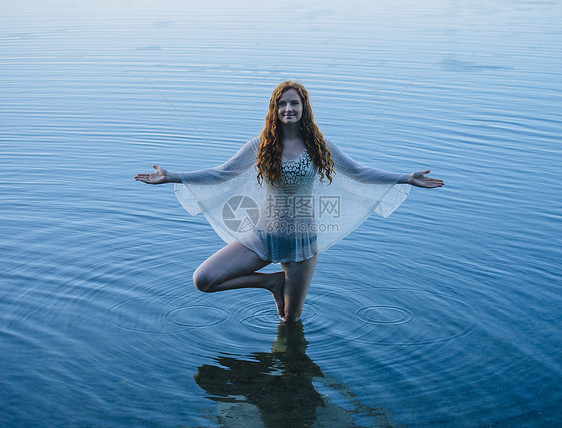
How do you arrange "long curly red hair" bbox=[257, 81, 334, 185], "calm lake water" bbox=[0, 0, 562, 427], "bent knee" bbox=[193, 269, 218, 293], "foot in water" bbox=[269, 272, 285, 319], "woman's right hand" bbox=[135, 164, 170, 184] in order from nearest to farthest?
"calm lake water" bbox=[0, 0, 562, 427] < "woman's right hand" bbox=[135, 164, 170, 184] < "long curly red hair" bbox=[257, 81, 334, 185] < "bent knee" bbox=[193, 269, 218, 293] < "foot in water" bbox=[269, 272, 285, 319]

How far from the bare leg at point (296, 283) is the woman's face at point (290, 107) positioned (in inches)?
48.0

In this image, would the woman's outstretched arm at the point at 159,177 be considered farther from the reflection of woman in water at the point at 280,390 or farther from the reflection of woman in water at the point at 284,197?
the reflection of woman in water at the point at 280,390

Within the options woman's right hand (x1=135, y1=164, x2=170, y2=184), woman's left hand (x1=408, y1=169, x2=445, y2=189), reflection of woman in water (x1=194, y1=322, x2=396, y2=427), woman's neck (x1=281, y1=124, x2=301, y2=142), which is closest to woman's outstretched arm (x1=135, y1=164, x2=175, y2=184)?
woman's right hand (x1=135, y1=164, x2=170, y2=184)

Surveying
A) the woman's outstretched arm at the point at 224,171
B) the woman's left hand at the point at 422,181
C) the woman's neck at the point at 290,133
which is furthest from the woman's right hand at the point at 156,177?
the woman's left hand at the point at 422,181

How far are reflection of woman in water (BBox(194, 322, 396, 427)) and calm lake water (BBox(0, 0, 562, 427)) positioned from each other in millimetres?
16

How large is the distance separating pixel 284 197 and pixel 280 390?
157 centimetres

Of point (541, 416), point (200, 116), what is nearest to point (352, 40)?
point (200, 116)

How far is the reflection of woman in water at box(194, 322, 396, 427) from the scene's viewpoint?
195 inches

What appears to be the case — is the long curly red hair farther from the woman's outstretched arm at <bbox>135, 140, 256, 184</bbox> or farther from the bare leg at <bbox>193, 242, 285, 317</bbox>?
the bare leg at <bbox>193, 242, 285, 317</bbox>

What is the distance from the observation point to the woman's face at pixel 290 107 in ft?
18.7

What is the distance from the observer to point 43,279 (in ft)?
22.7

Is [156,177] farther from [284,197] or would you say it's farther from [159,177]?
[284,197]

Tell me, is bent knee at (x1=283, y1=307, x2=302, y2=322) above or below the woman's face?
below

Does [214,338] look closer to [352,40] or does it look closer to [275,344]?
[275,344]
